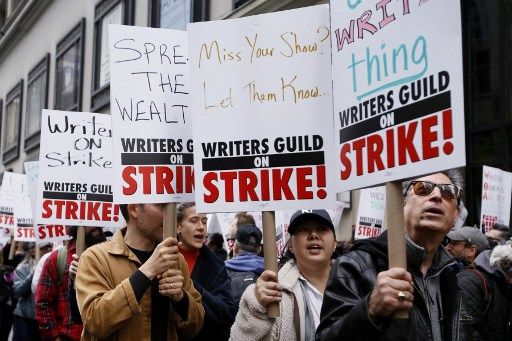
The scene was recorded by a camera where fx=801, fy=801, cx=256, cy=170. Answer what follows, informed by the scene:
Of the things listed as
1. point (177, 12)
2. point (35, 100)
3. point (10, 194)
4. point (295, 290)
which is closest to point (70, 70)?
point (35, 100)

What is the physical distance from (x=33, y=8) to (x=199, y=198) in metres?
25.9

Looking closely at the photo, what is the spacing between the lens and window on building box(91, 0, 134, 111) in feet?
66.7

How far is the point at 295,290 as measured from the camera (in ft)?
12.3

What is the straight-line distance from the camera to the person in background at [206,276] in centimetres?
445

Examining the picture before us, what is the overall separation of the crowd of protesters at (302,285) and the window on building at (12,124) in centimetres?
2530

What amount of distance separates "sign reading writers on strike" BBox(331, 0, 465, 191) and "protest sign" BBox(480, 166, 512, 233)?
493cm

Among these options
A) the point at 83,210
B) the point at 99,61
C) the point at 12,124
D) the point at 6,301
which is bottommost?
the point at 6,301

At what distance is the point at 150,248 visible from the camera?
3.90 metres

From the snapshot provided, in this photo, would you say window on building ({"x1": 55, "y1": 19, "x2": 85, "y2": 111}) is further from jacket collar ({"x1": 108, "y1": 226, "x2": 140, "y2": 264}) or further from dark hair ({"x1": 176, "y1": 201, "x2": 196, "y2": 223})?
jacket collar ({"x1": 108, "y1": 226, "x2": 140, "y2": 264})

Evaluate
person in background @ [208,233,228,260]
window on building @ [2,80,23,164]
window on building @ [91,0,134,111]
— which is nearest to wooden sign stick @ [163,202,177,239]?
person in background @ [208,233,228,260]

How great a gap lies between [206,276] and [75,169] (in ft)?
6.38

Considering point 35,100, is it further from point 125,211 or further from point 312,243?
point 312,243

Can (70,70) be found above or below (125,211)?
above

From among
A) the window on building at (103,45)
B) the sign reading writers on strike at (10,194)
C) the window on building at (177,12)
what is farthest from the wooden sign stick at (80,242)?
the window on building at (103,45)
